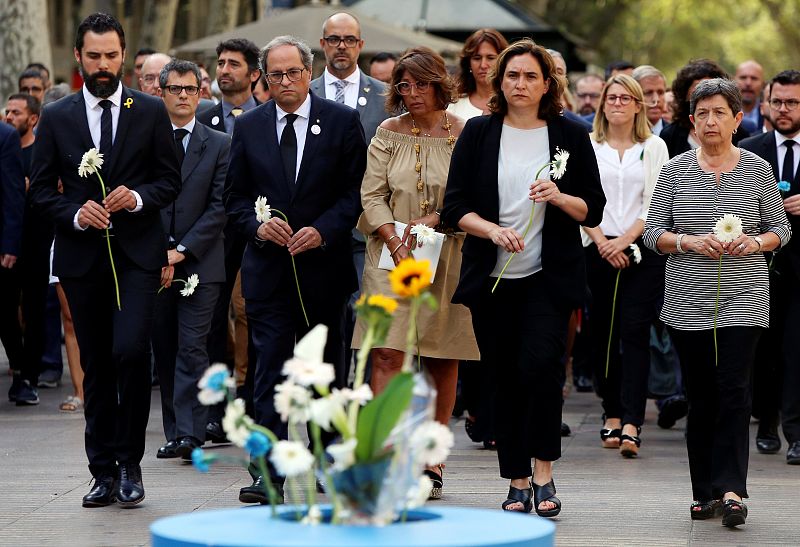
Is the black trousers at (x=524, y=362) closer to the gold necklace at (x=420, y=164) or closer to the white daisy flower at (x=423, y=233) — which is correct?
the white daisy flower at (x=423, y=233)

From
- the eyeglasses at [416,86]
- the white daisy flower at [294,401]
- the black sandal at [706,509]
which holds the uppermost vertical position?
the eyeglasses at [416,86]

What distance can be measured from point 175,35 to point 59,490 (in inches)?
1662

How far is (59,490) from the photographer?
29.9 feet

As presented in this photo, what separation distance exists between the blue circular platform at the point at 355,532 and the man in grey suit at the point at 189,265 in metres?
5.26

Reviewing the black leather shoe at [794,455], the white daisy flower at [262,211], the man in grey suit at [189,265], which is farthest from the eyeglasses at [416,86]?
the black leather shoe at [794,455]

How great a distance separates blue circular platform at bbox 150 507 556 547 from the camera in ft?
14.8

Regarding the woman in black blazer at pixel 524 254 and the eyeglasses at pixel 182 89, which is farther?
the eyeglasses at pixel 182 89

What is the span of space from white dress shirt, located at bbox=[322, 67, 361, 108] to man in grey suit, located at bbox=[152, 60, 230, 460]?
0.79 m

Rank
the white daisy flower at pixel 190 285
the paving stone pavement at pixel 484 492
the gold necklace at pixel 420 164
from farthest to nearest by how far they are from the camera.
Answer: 1. the white daisy flower at pixel 190 285
2. the gold necklace at pixel 420 164
3. the paving stone pavement at pixel 484 492

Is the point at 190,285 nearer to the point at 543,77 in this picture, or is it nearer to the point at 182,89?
the point at 182,89

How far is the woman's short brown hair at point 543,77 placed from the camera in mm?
8359

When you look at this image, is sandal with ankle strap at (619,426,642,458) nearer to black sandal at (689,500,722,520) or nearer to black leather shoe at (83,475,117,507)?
black sandal at (689,500,722,520)

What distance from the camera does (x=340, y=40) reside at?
10992mm

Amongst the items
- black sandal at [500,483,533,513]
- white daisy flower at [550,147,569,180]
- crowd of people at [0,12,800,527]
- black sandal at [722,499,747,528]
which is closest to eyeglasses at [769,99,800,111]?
crowd of people at [0,12,800,527]
